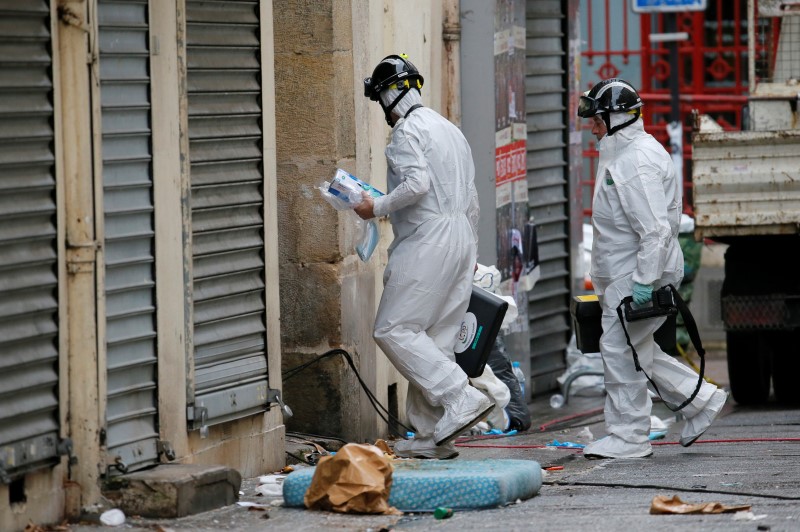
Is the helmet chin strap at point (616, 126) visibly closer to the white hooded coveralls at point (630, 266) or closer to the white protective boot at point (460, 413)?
the white hooded coveralls at point (630, 266)

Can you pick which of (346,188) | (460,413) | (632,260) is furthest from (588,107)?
(460,413)

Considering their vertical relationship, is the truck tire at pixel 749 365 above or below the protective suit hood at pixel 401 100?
below

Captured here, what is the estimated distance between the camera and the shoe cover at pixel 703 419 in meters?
8.18

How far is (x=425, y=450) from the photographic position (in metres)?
7.64

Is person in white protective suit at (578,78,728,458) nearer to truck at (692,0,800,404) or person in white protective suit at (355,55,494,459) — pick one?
person in white protective suit at (355,55,494,459)

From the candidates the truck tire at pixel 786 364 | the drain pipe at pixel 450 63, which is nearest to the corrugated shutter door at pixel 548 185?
the drain pipe at pixel 450 63

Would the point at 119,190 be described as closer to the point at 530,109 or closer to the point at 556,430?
the point at 556,430

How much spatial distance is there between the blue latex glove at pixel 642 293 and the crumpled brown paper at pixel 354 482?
2.21 metres

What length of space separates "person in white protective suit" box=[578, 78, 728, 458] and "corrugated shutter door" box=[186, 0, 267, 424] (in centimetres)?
182

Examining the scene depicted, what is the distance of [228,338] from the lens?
7023mm

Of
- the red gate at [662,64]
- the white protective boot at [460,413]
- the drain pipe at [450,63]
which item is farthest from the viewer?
the red gate at [662,64]

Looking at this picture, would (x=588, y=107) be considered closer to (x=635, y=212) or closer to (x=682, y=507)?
(x=635, y=212)

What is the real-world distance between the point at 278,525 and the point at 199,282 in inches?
54.3

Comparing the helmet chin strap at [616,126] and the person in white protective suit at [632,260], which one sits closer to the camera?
the person in white protective suit at [632,260]
